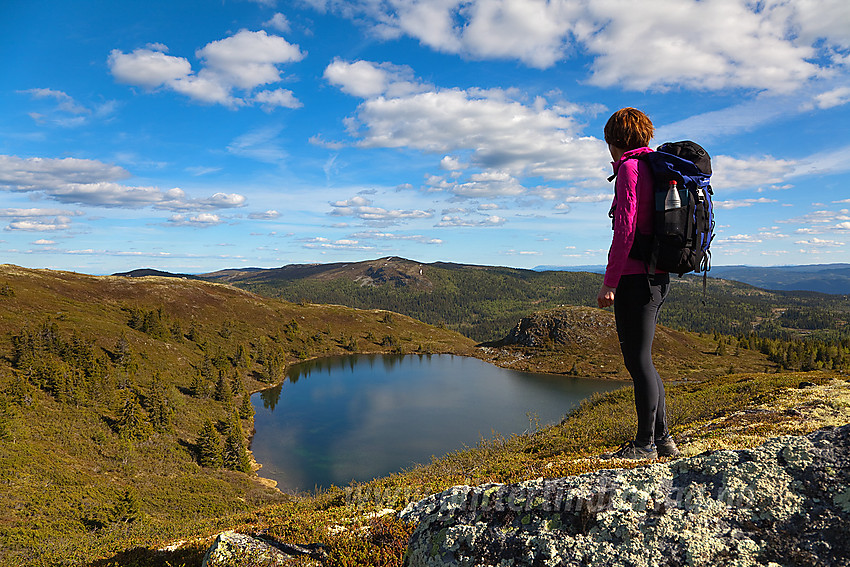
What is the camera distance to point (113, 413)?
42.8m

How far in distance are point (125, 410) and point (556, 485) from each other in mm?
52356

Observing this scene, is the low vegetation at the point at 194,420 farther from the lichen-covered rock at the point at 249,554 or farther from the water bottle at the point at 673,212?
the water bottle at the point at 673,212

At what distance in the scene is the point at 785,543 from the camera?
2008 millimetres

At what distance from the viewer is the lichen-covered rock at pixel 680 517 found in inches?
80.7

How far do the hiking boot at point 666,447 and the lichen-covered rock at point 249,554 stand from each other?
380 centimetres

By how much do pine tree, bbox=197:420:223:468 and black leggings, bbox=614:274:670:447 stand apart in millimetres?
48263

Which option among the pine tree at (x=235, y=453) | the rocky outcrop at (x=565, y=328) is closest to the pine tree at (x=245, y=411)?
the pine tree at (x=235, y=453)

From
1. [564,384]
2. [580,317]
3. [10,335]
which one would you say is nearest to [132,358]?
[10,335]

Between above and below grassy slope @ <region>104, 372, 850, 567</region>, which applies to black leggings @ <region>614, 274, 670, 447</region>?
above

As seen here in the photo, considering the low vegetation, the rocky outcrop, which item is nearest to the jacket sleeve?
the low vegetation

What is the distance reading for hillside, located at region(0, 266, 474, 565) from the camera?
70.4 feet

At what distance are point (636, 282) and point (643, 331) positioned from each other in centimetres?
53

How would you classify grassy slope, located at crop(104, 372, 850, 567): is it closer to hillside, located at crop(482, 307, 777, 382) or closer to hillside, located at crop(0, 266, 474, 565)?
hillside, located at crop(0, 266, 474, 565)

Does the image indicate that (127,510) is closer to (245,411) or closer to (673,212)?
(673,212)
